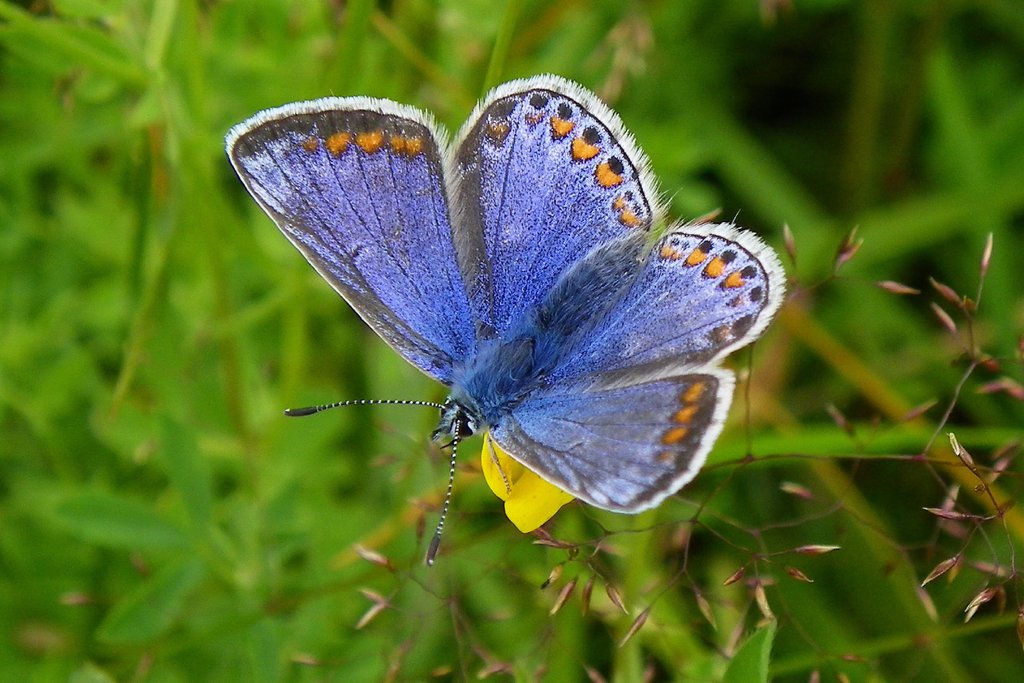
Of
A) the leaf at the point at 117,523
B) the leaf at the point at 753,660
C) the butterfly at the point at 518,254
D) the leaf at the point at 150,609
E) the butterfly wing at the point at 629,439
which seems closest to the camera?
the butterfly wing at the point at 629,439

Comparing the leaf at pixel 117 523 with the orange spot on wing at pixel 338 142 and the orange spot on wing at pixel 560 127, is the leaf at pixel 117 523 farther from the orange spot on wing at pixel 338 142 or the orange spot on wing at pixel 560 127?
the orange spot on wing at pixel 560 127

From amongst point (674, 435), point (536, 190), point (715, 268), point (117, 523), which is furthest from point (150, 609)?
point (715, 268)

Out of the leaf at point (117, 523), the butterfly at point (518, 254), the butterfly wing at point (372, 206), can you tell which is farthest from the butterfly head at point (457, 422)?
the leaf at point (117, 523)

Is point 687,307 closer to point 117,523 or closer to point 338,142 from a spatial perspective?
point 338,142

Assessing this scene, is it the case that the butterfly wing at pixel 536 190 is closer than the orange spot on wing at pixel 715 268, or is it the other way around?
the orange spot on wing at pixel 715 268

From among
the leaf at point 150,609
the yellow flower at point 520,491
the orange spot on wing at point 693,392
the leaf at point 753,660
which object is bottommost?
the leaf at point 150,609

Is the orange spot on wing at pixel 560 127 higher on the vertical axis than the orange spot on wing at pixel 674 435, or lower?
higher

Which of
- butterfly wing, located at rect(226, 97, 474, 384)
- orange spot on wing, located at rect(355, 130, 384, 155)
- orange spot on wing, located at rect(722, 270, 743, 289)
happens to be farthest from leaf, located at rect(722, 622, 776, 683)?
orange spot on wing, located at rect(355, 130, 384, 155)

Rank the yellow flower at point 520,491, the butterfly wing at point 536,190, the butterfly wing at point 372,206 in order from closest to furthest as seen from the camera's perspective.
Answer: the yellow flower at point 520,491
the butterfly wing at point 372,206
the butterfly wing at point 536,190
